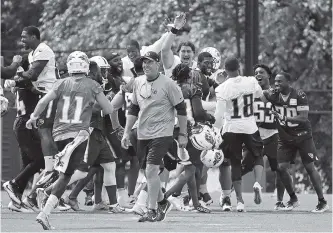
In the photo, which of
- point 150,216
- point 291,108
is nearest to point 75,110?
point 150,216

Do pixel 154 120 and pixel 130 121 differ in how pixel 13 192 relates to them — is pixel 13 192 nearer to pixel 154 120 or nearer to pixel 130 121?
pixel 130 121

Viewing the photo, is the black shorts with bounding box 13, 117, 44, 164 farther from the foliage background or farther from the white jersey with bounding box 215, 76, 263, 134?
the foliage background

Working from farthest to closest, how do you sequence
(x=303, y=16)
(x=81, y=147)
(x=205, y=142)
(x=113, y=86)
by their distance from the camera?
(x=303, y=16) < (x=113, y=86) < (x=205, y=142) < (x=81, y=147)

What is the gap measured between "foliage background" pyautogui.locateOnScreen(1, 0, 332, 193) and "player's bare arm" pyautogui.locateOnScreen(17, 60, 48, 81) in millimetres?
13747

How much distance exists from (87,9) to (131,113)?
17368mm

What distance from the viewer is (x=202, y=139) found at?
18188 mm

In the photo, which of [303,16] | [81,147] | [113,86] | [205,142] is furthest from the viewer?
[303,16]

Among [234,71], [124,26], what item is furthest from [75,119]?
[124,26]

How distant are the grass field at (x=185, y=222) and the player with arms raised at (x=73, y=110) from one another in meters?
0.69

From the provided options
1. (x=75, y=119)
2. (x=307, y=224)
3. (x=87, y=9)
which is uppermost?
(x=87, y=9)

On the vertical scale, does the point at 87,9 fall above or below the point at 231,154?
above

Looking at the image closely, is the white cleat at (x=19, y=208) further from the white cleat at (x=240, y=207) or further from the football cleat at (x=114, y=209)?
the white cleat at (x=240, y=207)

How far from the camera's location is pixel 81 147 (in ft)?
52.9

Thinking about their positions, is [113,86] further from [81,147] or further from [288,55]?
[288,55]
